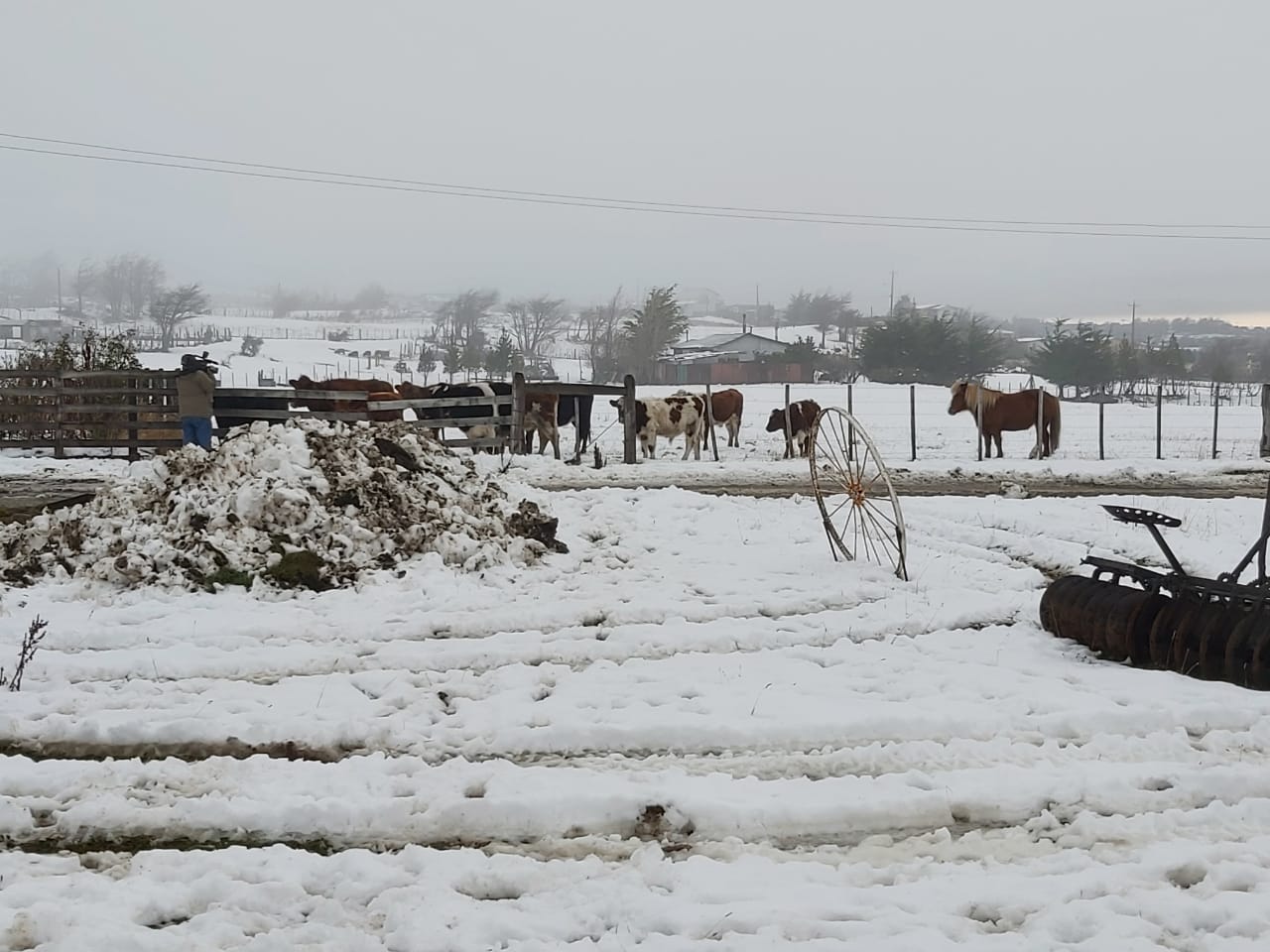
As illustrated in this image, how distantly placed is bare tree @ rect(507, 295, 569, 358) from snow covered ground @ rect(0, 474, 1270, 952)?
93839 mm

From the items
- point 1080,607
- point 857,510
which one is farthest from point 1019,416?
point 1080,607

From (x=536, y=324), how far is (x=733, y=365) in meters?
34.1

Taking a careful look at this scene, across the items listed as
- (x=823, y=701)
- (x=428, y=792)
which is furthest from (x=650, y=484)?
(x=428, y=792)

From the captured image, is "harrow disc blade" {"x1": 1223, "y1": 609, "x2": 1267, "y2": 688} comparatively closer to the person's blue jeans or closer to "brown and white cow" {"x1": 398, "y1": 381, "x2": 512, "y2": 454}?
"brown and white cow" {"x1": 398, "y1": 381, "x2": 512, "y2": 454}

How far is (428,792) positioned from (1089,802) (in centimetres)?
285

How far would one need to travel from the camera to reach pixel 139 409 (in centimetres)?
1942

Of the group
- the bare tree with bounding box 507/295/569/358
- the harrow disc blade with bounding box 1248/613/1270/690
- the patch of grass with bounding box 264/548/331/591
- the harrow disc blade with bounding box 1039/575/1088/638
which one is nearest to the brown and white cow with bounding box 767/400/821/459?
the harrow disc blade with bounding box 1039/575/1088/638

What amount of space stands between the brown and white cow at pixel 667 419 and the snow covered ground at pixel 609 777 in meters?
13.8

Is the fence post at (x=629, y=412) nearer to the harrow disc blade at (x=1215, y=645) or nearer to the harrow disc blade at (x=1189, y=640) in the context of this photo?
the harrow disc blade at (x=1189, y=640)

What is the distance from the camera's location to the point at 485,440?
58.3 feet

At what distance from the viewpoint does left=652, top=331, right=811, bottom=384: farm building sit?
234 feet

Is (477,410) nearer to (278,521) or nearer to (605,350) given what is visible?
(278,521)

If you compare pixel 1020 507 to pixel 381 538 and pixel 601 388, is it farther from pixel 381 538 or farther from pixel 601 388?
pixel 601 388

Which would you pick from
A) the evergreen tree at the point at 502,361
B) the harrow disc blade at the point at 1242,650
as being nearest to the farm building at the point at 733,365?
the evergreen tree at the point at 502,361
